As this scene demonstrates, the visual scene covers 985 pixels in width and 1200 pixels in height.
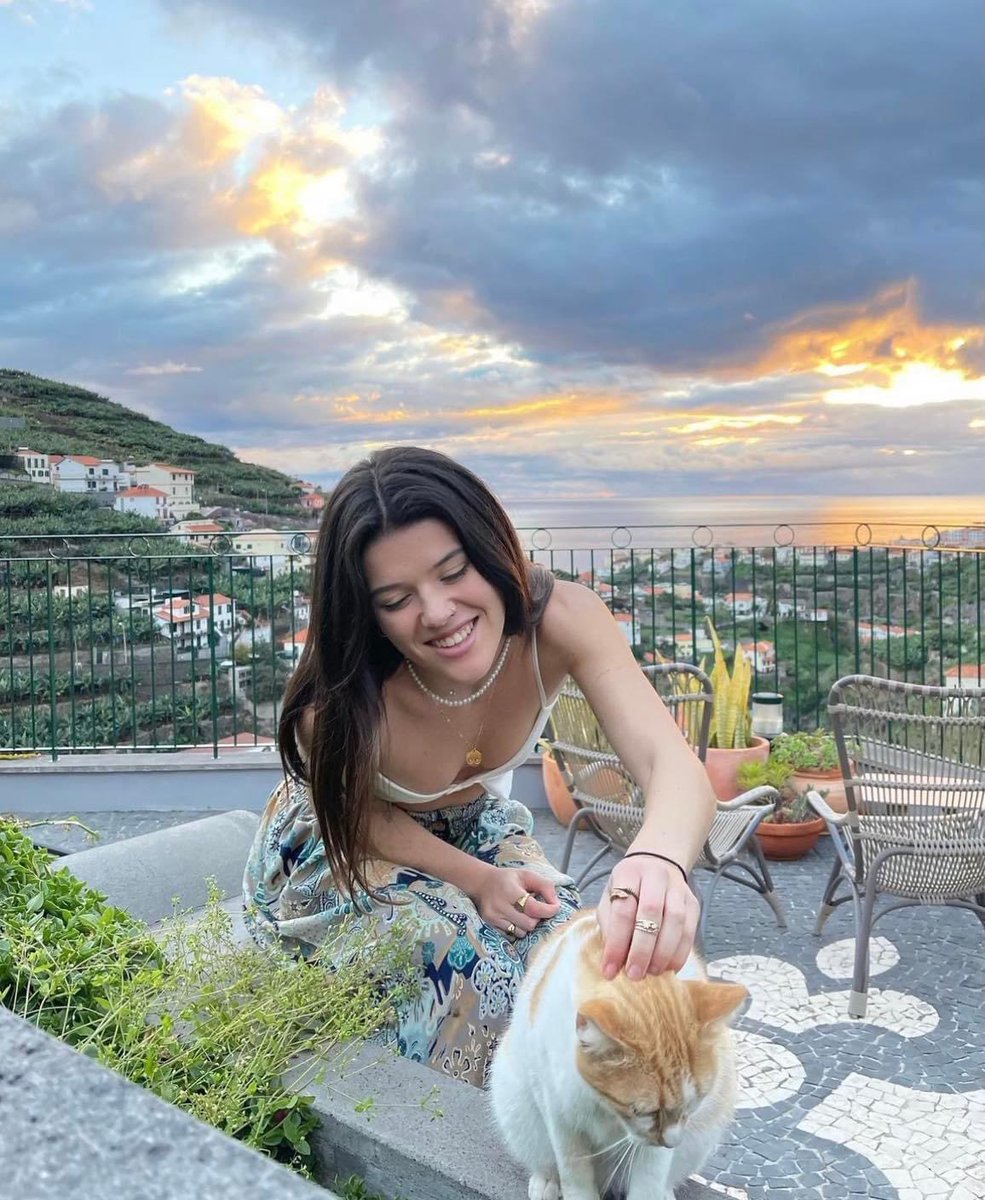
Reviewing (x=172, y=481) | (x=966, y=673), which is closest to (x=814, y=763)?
(x=966, y=673)

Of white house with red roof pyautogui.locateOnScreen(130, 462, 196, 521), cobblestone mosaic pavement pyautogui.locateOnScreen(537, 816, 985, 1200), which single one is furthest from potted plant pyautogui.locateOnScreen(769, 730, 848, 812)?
white house with red roof pyautogui.locateOnScreen(130, 462, 196, 521)

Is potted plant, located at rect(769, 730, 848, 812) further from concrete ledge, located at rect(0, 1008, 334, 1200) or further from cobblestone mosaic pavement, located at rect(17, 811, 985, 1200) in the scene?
concrete ledge, located at rect(0, 1008, 334, 1200)

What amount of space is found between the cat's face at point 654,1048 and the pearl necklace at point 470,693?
1.01m

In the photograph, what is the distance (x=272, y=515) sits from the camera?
775 centimetres

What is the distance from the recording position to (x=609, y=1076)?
939mm

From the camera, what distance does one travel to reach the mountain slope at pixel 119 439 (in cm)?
920

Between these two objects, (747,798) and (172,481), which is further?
(172,481)

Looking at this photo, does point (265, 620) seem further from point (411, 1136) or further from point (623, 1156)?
point (623, 1156)

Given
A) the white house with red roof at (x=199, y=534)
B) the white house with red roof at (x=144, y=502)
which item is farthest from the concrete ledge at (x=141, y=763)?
the white house with red roof at (x=144, y=502)

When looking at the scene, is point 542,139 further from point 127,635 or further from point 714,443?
point 127,635

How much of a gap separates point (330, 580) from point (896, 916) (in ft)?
11.4

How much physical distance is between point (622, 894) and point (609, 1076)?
0.79 feet

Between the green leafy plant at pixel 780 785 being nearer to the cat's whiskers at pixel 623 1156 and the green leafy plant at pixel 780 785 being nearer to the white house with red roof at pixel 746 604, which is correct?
the white house with red roof at pixel 746 604

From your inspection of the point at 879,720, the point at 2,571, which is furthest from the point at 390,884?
the point at 2,571
